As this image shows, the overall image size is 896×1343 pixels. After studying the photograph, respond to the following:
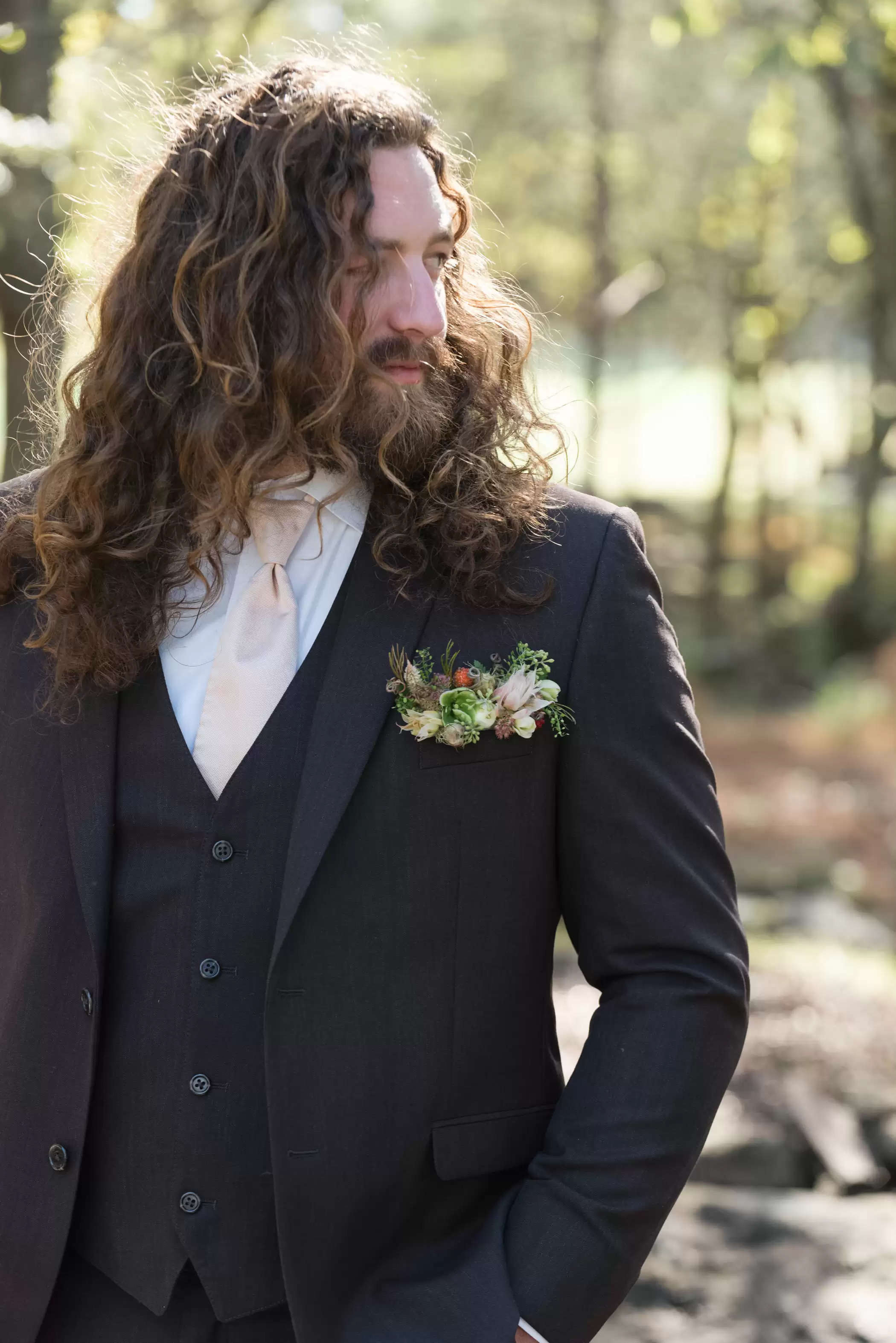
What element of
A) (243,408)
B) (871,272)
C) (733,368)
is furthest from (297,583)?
(733,368)

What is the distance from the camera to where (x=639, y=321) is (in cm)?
1788

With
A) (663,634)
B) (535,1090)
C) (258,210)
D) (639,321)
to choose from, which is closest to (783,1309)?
(535,1090)

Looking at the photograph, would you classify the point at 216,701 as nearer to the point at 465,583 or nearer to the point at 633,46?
the point at 465,583

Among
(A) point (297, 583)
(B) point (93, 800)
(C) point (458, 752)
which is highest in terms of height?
(A) point (297, 583)

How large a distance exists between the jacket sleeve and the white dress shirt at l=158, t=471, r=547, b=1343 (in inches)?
14.1

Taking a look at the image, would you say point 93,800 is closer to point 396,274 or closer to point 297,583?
point 297,583

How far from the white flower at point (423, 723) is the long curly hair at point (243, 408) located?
19 cm

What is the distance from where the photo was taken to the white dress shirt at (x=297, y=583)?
1.93m

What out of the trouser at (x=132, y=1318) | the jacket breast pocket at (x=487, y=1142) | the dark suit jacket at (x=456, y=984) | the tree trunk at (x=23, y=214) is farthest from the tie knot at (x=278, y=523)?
the tree trunk at (x=23, y=214)

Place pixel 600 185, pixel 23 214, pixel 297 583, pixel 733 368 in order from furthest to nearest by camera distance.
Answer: pixel 733 368 → pixel 600 185 → pixel 23 214 → pixel 297 583

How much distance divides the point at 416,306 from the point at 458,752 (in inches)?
23.8

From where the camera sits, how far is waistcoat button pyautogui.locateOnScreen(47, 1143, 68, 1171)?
178 centimetres

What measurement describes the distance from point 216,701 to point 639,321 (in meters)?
16.9

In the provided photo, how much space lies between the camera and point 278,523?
1.95 metres
